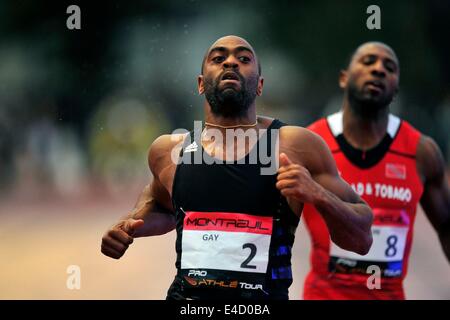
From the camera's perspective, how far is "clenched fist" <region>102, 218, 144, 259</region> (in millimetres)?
4617

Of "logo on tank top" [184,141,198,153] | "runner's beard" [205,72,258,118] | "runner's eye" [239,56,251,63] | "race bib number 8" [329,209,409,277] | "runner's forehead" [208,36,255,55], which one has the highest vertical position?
"runner's forehead" [208,36,255,55]

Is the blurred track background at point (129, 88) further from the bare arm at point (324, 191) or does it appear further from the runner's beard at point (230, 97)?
the bare arm at point (324, 191)

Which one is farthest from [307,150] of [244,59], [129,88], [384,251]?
[129,88]

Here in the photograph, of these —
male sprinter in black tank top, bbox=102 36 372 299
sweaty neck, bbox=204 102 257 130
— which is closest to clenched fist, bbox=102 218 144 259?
male sprinter in black tank top, bbox=102 36 372 299

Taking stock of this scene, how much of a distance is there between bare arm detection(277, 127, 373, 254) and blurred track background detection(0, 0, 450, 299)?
29.1 feet

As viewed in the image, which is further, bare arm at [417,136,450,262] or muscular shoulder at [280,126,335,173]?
bare arm at [417,136,450,262]

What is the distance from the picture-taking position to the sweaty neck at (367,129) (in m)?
6.83

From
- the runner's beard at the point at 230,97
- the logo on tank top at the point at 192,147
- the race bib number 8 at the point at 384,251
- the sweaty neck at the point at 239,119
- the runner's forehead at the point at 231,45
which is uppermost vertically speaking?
the runner's forehead at the point at 231,45

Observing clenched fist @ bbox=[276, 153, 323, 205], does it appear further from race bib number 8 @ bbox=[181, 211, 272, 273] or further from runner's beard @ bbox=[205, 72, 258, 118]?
runner's beard @ bbox=[205, 72, 258, 118]

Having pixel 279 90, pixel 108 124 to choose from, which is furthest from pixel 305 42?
pixel 108 124

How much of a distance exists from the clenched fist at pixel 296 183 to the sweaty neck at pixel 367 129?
8.94ft

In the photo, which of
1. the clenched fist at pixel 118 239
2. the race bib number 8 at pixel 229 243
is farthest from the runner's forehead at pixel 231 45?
the clenched fist at pixel 118 239

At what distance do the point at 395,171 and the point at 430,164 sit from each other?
28cm
